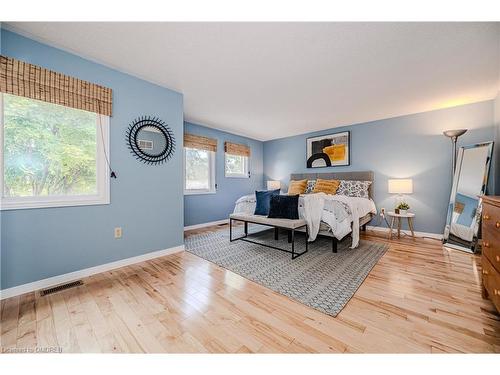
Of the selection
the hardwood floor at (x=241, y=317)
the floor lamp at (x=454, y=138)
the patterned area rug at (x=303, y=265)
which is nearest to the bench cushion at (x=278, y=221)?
the patterned area rug at (x=303, y=265)

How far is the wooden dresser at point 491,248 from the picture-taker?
1.26m

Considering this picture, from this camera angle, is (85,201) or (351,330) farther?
(85,201)

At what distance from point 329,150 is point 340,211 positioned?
7.66 ft

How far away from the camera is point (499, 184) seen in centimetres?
278

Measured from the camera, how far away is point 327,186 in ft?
13.6

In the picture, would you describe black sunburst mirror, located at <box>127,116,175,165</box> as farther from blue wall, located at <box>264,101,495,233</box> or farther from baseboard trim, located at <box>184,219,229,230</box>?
blue wall, located at <box>264,101,495,233</box>

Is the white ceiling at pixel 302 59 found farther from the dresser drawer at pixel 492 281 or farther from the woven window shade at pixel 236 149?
the dresser drawer at pixel 492 281

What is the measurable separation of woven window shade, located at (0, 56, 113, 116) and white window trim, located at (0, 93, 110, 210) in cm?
12

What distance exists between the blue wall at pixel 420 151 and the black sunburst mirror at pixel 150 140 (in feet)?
12.3

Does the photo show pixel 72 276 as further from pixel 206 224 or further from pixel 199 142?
pixel 199 142

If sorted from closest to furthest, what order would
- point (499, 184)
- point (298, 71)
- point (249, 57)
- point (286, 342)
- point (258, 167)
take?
point (286, 342)
point (249, 57)
point (298, 71)
point (499, 184)
point (258, 167)

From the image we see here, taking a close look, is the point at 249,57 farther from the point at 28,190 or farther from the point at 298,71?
the point at 28,190
